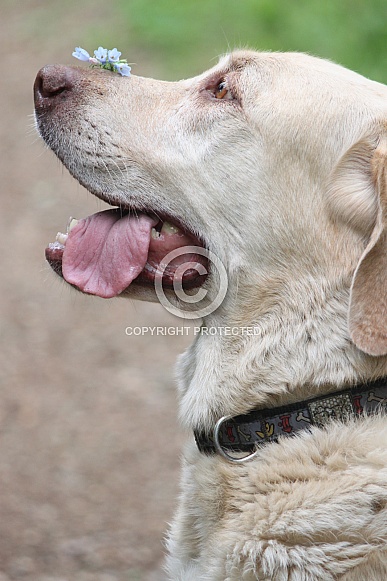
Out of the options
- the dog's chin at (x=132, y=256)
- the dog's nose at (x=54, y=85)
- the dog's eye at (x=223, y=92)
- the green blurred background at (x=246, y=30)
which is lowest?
the dog's chin at (x=132, y=256)

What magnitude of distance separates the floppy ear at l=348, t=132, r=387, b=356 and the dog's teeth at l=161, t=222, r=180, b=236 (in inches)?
32.5

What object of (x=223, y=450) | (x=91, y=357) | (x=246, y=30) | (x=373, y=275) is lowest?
(x=223, y=450)

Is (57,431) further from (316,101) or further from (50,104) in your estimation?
(316,101)

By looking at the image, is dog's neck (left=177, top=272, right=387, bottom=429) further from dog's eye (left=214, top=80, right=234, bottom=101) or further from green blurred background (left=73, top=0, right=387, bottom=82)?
green blurred background (left=73, top=0, right=387, bottom=82)

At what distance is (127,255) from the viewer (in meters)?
3.17

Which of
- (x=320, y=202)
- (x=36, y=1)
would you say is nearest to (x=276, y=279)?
(x=320, y=202)

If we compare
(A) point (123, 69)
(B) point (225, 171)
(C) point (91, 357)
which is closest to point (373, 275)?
(B) point (225, 171)

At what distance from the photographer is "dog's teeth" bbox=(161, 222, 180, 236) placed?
128 inches

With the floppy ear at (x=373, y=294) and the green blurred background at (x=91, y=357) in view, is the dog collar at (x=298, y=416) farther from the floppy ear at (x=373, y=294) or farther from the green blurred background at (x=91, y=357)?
the green blurred background at (x=91, y=357)

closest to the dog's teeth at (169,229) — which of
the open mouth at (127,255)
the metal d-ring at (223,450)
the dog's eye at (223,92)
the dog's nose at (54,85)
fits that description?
the open mouth at (127,255)

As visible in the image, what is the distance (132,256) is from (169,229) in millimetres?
210

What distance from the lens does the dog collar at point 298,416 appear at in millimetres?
2877

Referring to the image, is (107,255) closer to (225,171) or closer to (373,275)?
(225,171)

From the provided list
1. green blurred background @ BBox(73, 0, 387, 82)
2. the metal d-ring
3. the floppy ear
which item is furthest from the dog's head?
green blurred background @ BBox(73, 0, 387, 82)
